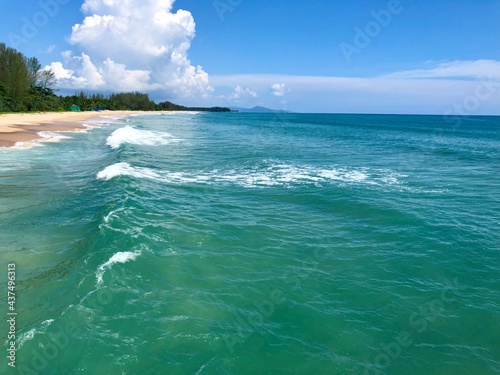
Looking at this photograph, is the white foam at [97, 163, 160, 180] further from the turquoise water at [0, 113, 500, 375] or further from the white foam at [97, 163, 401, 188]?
the turquoise water at [0, 113, 500, 375]

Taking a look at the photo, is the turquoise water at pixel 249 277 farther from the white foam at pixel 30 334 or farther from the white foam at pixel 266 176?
the white foam at pixel 266 176

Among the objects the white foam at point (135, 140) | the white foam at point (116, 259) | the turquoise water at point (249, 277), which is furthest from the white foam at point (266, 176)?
the white foam at point (135, 140)

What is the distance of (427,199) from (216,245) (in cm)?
1457

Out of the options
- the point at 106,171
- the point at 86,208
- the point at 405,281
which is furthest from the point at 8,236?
the point at 405,281

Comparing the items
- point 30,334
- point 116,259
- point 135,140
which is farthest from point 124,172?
point 135,140

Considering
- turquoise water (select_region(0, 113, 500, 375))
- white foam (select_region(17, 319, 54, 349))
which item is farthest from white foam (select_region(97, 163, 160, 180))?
white foam (select_region(17, 319, 54, 349))

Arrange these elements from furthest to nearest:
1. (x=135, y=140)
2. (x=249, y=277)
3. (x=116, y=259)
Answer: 1. (x=135, y=140)
2. (x=116, y=259)
3. (x=249, y=277)

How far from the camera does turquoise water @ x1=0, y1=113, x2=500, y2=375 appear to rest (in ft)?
30.5

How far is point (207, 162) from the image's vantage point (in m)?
36.2

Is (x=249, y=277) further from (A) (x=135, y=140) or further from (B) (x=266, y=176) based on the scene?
(A) (x=135, y=140)

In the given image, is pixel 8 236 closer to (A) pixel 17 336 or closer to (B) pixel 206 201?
(A) pixel 17 336

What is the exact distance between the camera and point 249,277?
12.8 meters

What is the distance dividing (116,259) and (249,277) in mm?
5029

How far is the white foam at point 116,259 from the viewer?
1246 centimetres
